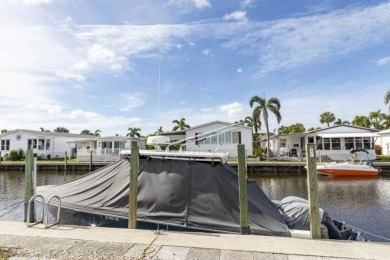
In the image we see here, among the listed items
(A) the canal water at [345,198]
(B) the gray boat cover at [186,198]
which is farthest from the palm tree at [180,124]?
(B) the gray boat cover at [186,198]

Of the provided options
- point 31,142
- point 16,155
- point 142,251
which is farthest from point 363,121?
point 142,251

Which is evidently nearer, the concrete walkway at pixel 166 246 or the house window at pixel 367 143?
the concrete walkway at pixel 166 246

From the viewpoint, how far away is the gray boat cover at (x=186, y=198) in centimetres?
636

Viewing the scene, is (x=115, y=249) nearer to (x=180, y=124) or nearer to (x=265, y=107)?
(x=265, y=107)

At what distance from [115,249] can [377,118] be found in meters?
61.4

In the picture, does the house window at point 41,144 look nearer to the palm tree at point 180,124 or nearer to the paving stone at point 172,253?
the palm tree at point 180,124

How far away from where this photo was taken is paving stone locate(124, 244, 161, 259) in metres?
4.58

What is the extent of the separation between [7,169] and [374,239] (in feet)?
113

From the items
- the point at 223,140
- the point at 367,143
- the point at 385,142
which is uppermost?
the point at 223,140

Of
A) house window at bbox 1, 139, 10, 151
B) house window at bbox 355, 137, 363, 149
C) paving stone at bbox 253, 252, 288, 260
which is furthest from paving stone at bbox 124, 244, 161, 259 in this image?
house window at bbox 1, 139, 10, 151

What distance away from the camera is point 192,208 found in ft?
21.4

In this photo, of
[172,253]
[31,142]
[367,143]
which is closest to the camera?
[172,253]

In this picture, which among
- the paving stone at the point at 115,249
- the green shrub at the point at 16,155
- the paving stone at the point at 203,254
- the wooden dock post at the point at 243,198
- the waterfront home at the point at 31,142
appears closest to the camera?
the paving stone at the point at 203,254

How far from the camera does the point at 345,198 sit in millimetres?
15055
